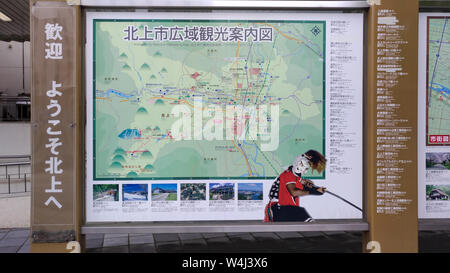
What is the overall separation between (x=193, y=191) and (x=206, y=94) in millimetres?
1148

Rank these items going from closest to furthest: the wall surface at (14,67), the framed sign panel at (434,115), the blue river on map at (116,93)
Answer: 1. the blue river on map at (116,93)
2. the framed sign panel at (434,115)
3. the wall surface at (14,67)

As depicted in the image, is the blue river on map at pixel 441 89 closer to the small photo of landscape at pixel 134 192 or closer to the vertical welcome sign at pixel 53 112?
the small photo of landscape at pixel 134 192

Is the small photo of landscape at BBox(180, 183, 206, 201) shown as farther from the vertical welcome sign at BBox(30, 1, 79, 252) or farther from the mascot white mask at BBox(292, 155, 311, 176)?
the vertical welcome sign at BBox(30, 1, 79, 252)

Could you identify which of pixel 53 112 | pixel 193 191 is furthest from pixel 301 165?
pixel 53 112

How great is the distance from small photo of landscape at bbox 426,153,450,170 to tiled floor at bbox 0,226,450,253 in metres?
1.61

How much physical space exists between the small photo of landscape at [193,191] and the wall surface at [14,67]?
14152 millimetres

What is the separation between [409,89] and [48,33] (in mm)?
4099

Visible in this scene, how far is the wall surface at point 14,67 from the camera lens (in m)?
15.1

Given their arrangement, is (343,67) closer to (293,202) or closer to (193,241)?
(293,202)

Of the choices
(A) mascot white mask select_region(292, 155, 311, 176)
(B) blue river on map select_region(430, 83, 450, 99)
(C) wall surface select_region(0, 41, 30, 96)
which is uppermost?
(C) wall surface select_region(0, 41, 30, 96)

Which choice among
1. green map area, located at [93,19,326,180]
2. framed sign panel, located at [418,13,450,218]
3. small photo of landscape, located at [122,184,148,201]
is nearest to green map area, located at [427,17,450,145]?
framed sign panel, located at [418,13,450,218]

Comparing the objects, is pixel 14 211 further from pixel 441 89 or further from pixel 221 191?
pixel 441 89

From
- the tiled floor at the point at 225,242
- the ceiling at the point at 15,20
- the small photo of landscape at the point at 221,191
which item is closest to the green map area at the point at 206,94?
the small photo of landscape at the point at 221,191

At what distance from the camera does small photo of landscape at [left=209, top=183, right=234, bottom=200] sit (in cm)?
404
